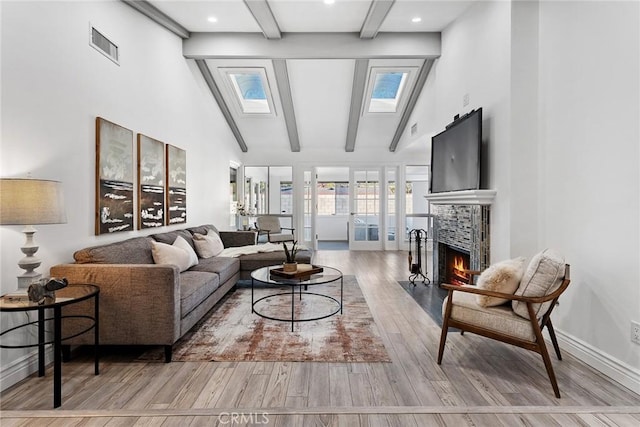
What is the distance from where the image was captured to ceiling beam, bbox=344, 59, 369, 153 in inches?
211

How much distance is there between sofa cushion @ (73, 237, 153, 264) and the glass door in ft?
17.5

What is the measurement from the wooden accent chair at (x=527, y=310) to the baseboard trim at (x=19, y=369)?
281 cm

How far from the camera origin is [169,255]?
343 centimetres

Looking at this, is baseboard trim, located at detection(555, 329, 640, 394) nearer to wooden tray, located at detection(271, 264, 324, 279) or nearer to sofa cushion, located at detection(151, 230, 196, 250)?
wooden tray, located at detection(271, 264, 324, 279)

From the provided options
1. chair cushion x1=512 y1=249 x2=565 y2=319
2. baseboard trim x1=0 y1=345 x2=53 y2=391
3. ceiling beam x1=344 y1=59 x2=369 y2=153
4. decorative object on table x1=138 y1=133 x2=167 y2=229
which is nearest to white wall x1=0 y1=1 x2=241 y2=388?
baseboard trim x1=0 y1=345 x2=53 y2=391

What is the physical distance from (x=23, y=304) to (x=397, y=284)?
4036 mm

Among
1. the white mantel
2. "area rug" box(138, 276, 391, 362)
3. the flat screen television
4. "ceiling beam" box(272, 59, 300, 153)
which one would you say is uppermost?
"ceiling beam" box(272, 59, 300, 153)

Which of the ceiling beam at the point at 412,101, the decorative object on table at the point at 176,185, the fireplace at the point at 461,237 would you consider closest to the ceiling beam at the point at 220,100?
the decorative object on table at the point at 176,185

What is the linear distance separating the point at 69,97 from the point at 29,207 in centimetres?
119

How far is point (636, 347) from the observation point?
7.01 feet

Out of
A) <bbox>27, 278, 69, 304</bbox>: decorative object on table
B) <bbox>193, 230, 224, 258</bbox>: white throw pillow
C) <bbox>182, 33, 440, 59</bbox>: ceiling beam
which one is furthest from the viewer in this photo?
<bbox>182, 33, 440, 59</bbox>: ceiling beam

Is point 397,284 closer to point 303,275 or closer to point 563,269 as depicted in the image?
point 303,275

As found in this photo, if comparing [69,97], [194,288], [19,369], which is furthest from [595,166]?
[19,369]

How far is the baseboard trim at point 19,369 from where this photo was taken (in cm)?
212
